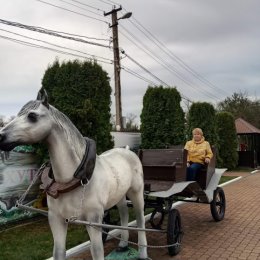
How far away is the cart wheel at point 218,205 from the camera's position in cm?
805

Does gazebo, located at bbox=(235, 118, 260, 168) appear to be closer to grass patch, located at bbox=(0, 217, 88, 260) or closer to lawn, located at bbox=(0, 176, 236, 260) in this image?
lawn, located at bbox=(0, 176, 236, 260)

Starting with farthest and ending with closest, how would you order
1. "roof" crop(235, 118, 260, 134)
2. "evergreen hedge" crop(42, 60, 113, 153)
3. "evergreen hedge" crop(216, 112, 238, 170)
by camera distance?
"roof" crop(235, 118, 260, 134) → "evergreen hedge" crop(216, 112, 238, 170) → "evergreen hedge" crop(42, 60, 113, 153)

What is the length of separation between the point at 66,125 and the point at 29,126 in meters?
0.46

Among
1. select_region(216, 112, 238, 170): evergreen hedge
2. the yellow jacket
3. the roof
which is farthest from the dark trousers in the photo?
the roof

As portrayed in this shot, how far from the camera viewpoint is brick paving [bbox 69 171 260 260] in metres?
5.94

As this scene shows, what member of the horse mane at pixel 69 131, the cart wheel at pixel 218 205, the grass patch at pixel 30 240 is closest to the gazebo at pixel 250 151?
the cart wheel at pixel 218 205

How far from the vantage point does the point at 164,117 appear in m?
13.1

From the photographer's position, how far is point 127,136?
1255 centimetres

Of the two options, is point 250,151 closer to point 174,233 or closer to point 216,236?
point 216,236

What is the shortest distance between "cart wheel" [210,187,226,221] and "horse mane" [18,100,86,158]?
4.64 m

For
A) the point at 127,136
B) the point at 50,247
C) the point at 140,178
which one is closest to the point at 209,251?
the point at 140,178

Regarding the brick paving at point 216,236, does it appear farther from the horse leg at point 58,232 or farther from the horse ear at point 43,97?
the horse ear at point 43,97

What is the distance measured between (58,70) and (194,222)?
4215 millimetres

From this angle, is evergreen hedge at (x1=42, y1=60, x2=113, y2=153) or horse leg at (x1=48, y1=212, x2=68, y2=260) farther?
evergreen hedge at (x1=42, y1=60, x2=113, y2=153)
